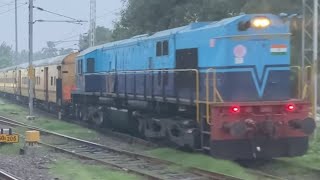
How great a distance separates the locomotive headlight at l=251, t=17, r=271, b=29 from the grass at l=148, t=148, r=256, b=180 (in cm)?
317

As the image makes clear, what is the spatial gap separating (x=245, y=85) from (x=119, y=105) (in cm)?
797

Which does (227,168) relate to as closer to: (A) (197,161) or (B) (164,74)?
(A) (197,161)

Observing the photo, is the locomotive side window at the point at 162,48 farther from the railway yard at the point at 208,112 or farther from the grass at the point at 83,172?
the grass at the point at 83,172

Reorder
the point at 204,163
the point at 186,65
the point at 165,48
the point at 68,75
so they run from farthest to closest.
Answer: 1. the point at 68,75
2. the point at 165,48
3. the point at 186,65
4. the point at 204,163

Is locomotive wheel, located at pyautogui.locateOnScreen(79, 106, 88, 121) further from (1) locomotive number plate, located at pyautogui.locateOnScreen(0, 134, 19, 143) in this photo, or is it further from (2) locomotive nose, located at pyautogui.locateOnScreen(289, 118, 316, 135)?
(2) locomotive nose, located at pyautogui.locateOnScreen(289, 118, 316, 135)

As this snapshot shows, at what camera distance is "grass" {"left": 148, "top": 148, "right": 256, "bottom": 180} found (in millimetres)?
12320

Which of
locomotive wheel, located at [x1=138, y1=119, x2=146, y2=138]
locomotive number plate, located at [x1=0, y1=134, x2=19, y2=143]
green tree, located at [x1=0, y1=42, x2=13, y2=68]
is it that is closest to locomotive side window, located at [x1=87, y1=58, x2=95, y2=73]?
locomotive wheel, located at [x1=138, y1=119, x2=146, y2=138]

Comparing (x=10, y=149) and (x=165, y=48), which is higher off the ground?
(x=165, y=48)

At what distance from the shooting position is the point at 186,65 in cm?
1501

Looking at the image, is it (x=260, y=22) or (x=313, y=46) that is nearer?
(x=260, y=22)

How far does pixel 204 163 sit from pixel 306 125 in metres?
2.41

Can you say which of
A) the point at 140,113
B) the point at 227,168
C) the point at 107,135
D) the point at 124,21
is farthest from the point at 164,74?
the point at 124,21

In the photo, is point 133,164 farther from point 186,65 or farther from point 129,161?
point 186,65

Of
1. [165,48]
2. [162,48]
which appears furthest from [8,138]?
[165,48]
